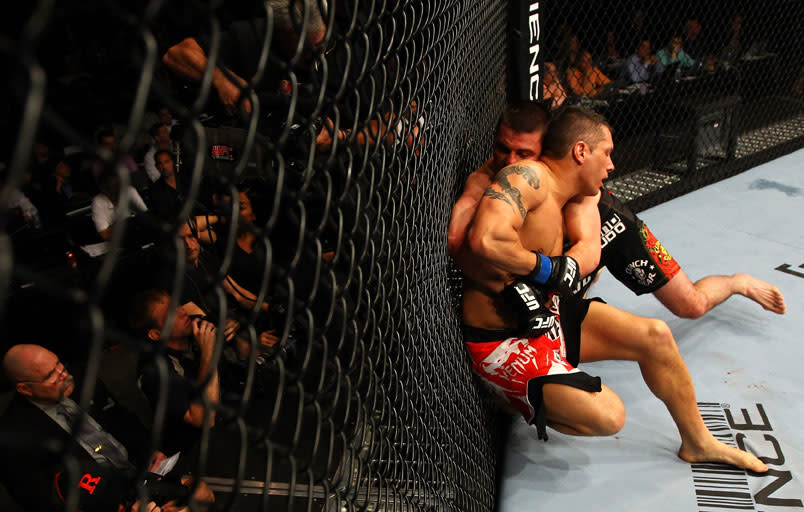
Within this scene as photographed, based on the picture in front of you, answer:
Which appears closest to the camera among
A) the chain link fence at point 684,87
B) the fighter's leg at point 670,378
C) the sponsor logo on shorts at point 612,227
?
the fighter's leg at point 670,378

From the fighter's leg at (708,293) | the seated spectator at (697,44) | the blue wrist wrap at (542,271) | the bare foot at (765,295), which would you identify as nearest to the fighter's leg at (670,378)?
the blue wrist wrap at (542,271)

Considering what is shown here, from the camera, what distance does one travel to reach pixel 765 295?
2184 millimetres

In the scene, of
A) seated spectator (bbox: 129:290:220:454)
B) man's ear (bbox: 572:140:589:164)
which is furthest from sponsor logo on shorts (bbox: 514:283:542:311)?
seated spectator (bbox: 129:290:220:454)

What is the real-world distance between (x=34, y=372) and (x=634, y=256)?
191cm

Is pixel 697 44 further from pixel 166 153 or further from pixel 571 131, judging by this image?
pixel 166 153

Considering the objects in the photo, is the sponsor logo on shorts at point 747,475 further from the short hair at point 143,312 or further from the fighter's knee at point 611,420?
the short hair at point 143,312

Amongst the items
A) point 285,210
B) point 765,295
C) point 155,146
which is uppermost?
point 285,210

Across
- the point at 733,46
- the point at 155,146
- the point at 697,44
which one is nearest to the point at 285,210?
the point at 155,146

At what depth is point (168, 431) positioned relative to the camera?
5.69ft

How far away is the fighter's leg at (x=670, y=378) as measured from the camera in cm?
158

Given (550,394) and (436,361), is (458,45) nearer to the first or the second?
(436,361)

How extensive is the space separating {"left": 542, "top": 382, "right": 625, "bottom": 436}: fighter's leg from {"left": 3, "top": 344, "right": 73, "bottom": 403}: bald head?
1.23 m

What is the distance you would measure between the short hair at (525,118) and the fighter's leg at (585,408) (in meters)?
0.73

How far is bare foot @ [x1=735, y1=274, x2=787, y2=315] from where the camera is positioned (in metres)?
2.16
